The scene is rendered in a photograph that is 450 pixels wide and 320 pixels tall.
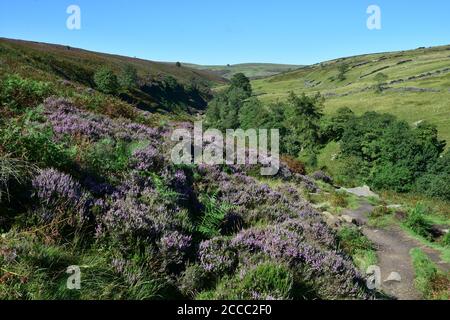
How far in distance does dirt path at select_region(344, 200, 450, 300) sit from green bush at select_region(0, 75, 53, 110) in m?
10.8

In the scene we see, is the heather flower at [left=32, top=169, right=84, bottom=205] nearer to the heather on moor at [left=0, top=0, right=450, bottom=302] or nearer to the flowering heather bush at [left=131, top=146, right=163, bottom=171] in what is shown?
the heather on moor at [left=0, top=0, right=450, bottom=302]

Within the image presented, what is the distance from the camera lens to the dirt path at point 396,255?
9.90 m

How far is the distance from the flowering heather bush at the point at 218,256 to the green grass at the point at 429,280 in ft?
23.2

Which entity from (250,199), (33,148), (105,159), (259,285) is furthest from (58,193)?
(250,199)

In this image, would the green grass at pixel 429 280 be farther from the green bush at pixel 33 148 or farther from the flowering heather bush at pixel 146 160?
the green bush at pixel 33 148

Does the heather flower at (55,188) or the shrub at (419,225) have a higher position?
the heather flower at (55,188)

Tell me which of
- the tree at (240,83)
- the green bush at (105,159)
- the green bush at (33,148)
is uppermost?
the tree at (240,83)

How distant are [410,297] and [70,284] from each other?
897 centimetres

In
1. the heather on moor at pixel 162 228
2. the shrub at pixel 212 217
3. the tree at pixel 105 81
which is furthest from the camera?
the tree at pixel 105 81

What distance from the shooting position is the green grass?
953 centimetres

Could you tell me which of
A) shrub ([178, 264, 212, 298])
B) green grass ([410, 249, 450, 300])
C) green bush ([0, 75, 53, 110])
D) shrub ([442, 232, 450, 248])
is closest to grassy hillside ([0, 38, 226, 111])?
green bush ([0, 75, 53, 110])

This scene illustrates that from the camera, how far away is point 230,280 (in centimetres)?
438

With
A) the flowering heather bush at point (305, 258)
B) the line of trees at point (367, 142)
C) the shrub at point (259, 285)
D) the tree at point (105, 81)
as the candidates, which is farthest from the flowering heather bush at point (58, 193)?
the tree at point (105, 81)
